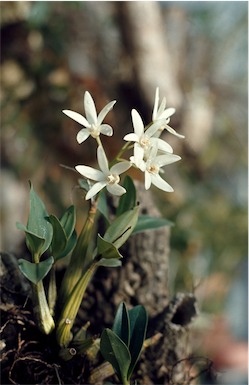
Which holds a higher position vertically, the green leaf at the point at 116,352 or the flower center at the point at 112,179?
the flower center at the point at 112,179

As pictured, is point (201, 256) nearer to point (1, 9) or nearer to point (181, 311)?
point (1, 9)

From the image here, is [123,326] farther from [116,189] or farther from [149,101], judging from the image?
[149,101]

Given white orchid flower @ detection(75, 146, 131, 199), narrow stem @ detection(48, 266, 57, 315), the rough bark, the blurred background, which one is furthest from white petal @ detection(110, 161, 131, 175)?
the rough bark

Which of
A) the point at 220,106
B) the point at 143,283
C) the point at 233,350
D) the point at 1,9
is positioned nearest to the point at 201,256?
the point at 233,350

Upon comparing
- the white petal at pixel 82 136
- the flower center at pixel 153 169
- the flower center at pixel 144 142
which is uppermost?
the white petal at pixel 82 136

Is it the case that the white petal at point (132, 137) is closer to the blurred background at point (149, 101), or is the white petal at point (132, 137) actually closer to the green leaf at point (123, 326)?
the green leaf at point (123, 326)

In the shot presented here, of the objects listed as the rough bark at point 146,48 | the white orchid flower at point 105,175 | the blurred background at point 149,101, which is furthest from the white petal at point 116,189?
the rough bark at point 146,48
